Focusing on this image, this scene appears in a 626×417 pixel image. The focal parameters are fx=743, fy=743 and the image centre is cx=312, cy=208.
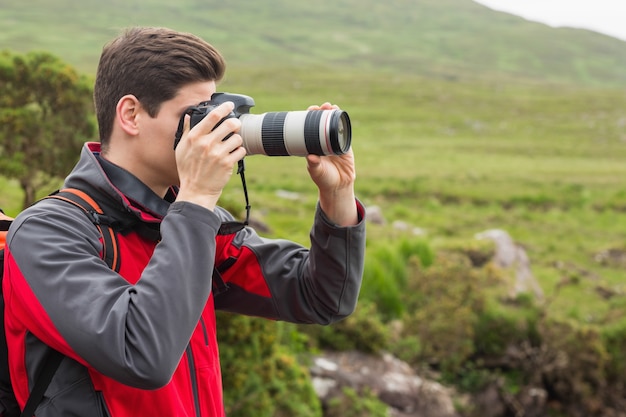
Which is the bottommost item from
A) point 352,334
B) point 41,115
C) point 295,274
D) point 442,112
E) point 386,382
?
point 442,112

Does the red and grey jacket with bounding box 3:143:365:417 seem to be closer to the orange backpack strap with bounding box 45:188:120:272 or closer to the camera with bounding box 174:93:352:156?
the orange backpack strap with bounding box 45:188:120:272

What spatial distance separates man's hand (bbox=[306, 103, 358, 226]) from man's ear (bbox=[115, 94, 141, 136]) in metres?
0.66

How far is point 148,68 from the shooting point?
2.35 m

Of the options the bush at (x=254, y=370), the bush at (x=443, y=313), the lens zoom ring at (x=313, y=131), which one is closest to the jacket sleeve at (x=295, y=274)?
the lens zoom ring at (x=313, y=131)

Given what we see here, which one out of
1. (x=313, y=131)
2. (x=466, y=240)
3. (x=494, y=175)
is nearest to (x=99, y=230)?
(x=313, y=131)

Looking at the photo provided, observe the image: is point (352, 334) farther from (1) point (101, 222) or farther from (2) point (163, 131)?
(1) point (101, 222)

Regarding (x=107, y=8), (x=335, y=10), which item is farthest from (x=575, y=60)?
(x=107, y=8)

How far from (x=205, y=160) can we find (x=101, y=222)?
0.37 metres

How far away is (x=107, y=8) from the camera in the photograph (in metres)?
165

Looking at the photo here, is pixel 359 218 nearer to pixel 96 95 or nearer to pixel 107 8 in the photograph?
pixel 96 95

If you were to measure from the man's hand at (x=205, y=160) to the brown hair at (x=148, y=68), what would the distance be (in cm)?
24

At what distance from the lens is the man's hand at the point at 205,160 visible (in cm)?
215

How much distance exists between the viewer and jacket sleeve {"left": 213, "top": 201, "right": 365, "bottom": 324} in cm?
272

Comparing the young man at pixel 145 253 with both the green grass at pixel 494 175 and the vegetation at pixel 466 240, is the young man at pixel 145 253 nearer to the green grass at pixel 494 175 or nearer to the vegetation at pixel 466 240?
→ the vegetation at pixel 466 240
